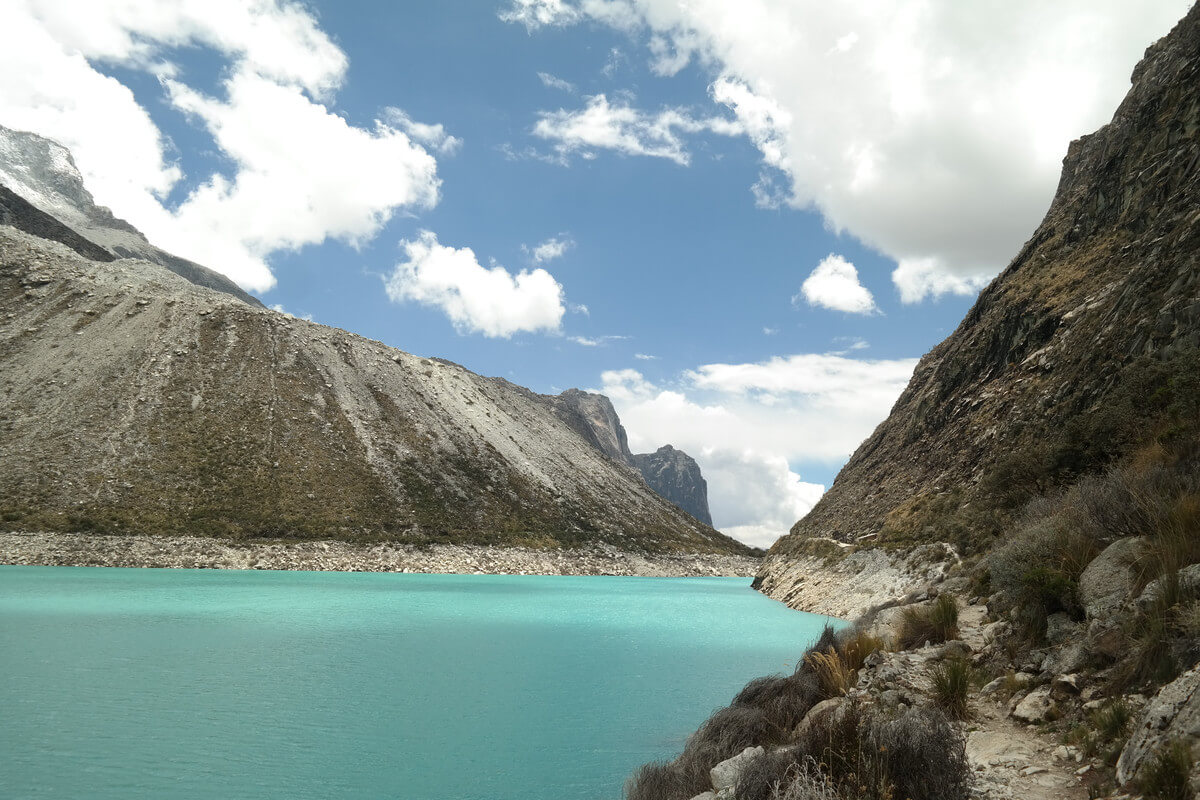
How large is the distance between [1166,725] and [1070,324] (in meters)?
33.9

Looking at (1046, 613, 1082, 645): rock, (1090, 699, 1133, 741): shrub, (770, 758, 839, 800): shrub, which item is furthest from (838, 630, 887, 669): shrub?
(770, 758, 839, 800): shrub

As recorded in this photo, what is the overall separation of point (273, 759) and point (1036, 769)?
1179 centimetres

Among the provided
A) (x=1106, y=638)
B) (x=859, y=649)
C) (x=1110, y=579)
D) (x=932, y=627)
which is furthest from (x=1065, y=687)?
(x=932, y=627)

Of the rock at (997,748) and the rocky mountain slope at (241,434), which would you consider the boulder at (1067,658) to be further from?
the rocky mountain slope at (241,434)

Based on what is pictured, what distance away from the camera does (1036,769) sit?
7.16 metres

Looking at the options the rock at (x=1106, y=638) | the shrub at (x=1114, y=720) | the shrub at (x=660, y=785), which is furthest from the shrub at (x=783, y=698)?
the shrub at (x=1114, y=720)

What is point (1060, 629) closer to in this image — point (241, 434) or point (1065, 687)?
point (1065, 687)

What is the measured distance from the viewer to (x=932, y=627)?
13930mm

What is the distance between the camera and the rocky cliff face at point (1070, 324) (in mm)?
24703

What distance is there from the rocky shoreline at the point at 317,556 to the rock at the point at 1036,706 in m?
68.4

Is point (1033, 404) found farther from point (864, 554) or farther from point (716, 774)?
point (716, 774)

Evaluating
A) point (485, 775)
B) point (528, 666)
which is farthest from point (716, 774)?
point (528, 666)

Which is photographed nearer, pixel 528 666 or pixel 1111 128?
pixel 528 666

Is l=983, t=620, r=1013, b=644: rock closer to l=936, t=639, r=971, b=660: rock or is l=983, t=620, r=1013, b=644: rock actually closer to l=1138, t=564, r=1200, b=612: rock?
l=936, t=639, r=971, b=660: rock
